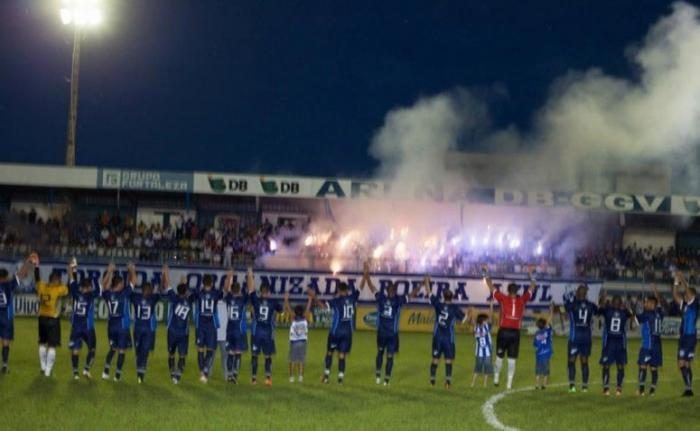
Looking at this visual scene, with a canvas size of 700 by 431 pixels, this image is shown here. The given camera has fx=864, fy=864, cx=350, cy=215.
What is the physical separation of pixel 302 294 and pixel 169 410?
68.8 ft

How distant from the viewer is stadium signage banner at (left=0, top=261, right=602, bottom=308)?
109 ft

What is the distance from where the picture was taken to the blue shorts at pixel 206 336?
16.4 metres

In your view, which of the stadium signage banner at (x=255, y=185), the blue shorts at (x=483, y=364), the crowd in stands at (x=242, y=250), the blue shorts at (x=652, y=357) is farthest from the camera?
the stadium signage banner at (x=255, y=185)

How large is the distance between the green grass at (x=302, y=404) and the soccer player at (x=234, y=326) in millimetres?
414

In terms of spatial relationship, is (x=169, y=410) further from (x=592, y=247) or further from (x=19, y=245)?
(x=592, y=247)

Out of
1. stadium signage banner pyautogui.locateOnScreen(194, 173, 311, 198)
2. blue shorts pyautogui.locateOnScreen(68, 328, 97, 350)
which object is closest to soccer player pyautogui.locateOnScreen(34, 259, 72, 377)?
blue shorts pyautogui.locateOnScreen(68, 328, 97, 350)

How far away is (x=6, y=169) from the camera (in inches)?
1528

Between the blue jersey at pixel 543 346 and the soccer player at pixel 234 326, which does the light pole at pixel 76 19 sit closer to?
the soccer player at pixel 234 326

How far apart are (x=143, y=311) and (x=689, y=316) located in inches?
414

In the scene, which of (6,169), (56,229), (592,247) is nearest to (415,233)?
(592,247)

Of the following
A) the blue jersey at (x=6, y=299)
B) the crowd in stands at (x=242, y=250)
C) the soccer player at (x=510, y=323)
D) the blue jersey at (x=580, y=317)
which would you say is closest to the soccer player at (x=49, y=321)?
the blue jersey at (x=6, y=299)

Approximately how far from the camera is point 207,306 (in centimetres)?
1638

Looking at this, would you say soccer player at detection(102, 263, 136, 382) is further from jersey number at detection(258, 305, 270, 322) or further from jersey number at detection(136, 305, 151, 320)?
jersey number at detection(258, 305, 270, 322)

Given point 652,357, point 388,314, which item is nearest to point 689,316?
point 652,357
